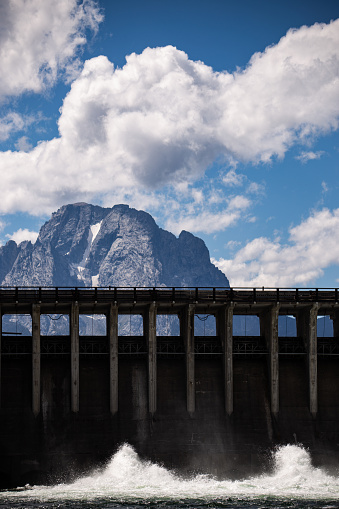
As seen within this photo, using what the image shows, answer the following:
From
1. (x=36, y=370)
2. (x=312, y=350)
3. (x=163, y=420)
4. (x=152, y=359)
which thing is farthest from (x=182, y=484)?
(x=312, y=350)

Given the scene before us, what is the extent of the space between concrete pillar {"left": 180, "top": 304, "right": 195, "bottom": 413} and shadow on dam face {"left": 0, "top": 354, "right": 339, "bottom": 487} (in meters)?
0.81

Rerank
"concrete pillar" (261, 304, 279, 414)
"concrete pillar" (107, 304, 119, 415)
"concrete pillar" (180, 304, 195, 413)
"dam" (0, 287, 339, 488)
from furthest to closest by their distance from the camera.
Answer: "concrete pillar" (261, 304, 279, 414), "concrete pillar" (180, 304, 195, 413), "concrete pillar" (107, 304, 119, 415), "dam" (0, 287, 339, 488)

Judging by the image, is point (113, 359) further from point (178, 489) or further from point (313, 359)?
point (313, 359)

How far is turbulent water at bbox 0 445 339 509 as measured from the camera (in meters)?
52.5

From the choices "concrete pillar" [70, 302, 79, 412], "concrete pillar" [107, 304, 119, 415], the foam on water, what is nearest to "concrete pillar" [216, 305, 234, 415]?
the foam on water

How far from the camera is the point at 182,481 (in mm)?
63094

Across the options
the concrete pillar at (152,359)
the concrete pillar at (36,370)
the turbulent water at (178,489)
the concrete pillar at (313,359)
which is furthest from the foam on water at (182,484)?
the concrete pillar at (36,370)

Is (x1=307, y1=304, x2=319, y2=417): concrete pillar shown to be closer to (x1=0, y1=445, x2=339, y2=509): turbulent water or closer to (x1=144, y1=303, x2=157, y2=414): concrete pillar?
(x1=0, y1=445, x2=339, y2=509): turbulent water

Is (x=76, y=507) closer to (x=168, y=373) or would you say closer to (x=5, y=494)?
(x=5, y=494)

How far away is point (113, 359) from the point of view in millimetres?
67438

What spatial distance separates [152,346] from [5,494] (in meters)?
18.9

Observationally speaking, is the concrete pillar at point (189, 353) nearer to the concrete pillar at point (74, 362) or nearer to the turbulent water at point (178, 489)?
the turbulent water at point (178, 489)

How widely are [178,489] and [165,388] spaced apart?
11.3 meters

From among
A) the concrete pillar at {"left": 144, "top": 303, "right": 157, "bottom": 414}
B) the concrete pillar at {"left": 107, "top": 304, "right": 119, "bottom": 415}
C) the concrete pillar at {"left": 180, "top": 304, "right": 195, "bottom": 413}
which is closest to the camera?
the concrete pillar at {"left": 107, "top": 304, "right": 119, "bottom": 415}
